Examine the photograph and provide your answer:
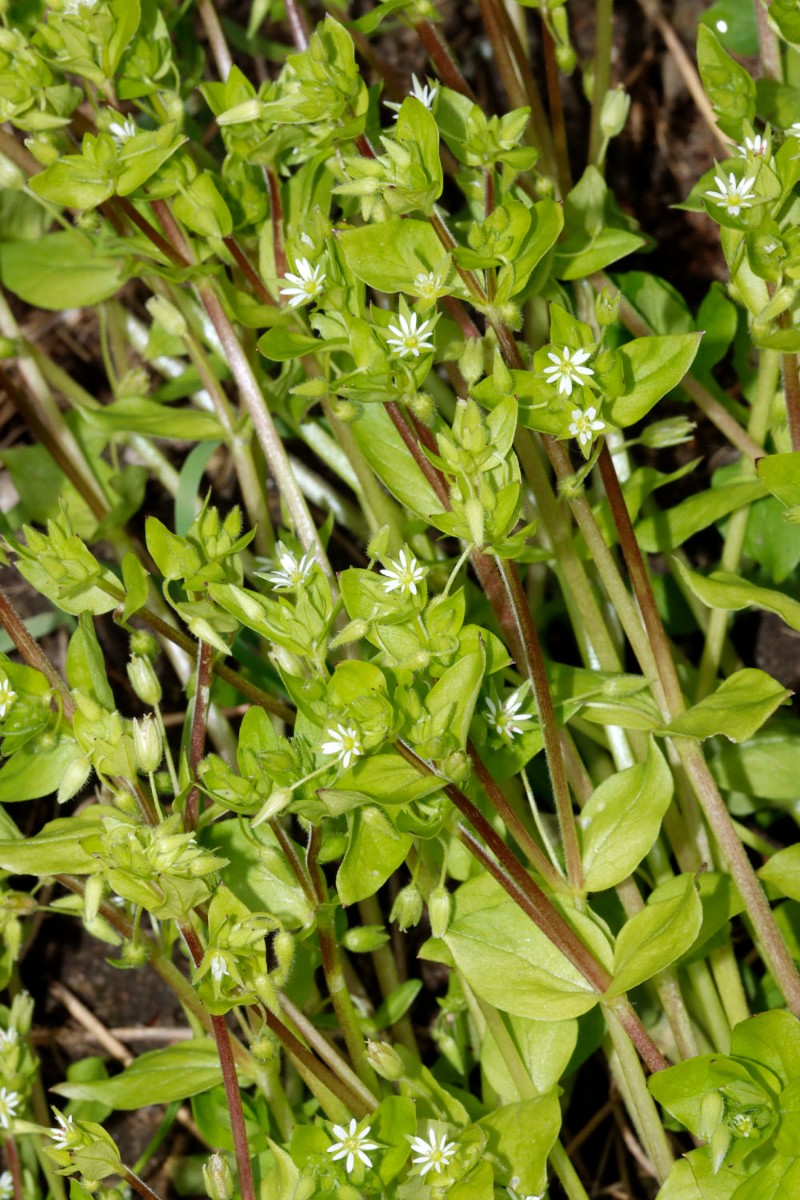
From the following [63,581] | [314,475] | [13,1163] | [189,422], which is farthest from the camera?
[314,475]

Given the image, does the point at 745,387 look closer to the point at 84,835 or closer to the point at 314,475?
the point at 314,475

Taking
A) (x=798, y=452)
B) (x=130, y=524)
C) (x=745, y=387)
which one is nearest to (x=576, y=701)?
(x=798, y=452)

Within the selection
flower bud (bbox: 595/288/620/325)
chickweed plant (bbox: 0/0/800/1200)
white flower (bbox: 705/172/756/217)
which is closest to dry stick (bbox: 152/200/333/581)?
chickweed plant (bbox: 0/0/800/1200)

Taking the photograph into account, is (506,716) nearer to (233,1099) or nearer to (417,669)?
(417,669)

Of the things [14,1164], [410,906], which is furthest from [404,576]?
[14,1164]

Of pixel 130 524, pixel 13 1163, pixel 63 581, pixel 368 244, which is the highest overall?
pixel 368 244

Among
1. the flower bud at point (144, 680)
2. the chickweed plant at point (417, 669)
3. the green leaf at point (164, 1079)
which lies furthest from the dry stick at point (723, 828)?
the green leaf at point (164, 1079)
